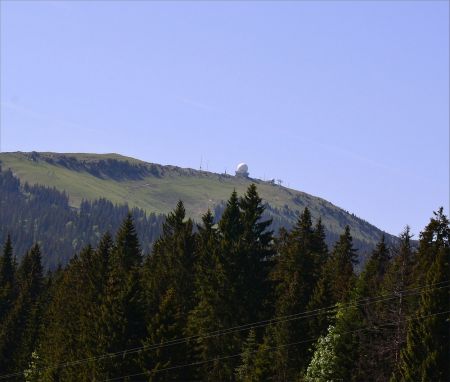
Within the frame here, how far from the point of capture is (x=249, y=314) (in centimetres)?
6831

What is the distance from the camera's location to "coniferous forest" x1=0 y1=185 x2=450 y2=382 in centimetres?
5666

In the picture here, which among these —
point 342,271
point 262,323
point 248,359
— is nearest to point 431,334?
point 248,359


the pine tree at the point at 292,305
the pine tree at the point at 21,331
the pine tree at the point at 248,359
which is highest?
the pine tree at the point at 292,305

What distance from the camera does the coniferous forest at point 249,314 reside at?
56.7 meters

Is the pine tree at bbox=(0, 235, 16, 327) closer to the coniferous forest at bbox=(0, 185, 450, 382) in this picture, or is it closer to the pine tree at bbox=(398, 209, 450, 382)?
the coniferous forest at bbox=(0, 185, 450, 382)

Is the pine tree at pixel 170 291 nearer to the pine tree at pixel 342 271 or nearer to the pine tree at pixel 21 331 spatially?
the pine tree at pixel 342 271

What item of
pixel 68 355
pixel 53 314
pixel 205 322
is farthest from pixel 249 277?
pixel 53 314

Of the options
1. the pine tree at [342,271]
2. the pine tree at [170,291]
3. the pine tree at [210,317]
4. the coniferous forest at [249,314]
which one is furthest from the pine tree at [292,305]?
the pine tree at [170,291]

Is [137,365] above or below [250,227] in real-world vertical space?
below

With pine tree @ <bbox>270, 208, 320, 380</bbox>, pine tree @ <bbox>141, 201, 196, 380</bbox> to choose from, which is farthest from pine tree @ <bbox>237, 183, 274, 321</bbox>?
pine tree @ <bbox>141, 201, 196, 380</bbox>

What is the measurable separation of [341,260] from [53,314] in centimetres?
2952

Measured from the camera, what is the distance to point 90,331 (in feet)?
228

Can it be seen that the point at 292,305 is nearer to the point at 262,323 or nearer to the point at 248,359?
the point at 262,323

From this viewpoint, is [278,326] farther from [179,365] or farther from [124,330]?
[124,330]
